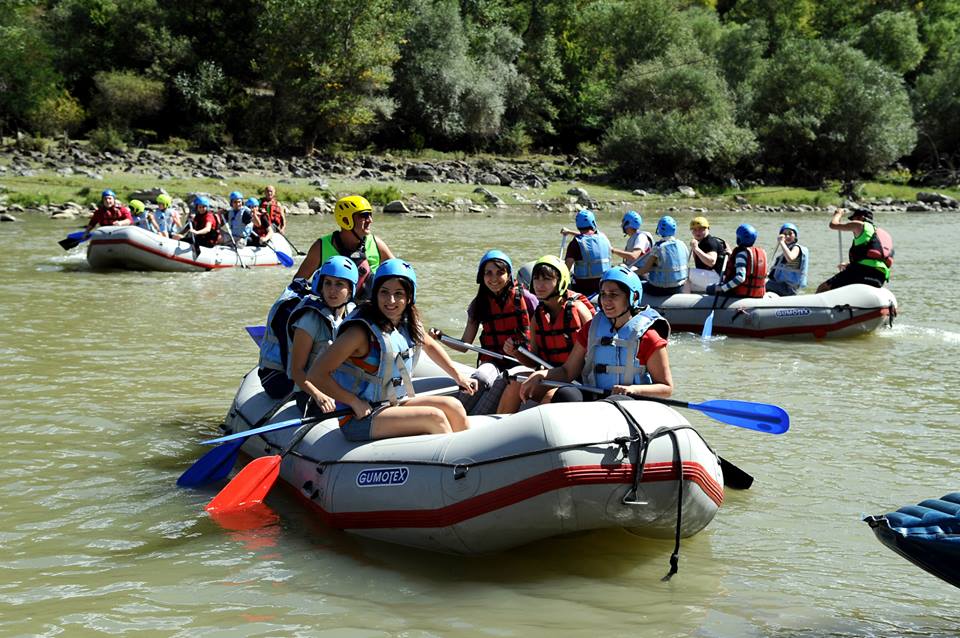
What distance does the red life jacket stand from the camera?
20.2 ft

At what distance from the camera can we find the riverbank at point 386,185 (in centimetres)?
2341

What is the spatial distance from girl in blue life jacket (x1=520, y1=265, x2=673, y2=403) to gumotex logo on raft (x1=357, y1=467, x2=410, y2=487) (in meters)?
0.98

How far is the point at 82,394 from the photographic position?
295 inches

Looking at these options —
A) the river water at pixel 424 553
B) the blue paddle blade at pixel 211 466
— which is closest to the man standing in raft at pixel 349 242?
the river water at pixel 424 553

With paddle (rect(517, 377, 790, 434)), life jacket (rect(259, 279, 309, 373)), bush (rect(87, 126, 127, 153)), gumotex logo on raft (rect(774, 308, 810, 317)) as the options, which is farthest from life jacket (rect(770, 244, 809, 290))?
bush (rect(87, 126, 127, 153))

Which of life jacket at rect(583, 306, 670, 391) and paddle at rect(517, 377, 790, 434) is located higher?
life jacket at rect(583, 306, 670, 391)

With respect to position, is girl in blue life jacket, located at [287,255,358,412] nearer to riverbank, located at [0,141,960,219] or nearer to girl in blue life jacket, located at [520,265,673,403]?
girl in blue life jacket, located at [520,265,673,403]

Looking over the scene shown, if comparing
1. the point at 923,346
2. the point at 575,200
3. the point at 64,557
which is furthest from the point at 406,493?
the point at 575,200

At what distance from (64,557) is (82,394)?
306cm

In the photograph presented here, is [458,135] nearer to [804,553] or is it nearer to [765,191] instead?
[765,191]

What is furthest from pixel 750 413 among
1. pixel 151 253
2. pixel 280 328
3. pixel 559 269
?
pixel 151 253

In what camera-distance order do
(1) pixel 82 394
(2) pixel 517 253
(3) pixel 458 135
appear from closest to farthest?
(1) pixel 82 394 < (2) pixel 517 253 < (3) pixel 458 135

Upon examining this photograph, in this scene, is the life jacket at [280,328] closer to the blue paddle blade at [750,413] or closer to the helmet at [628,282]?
the helmet at [628,282]

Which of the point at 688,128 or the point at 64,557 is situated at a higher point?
the point at 688,128
